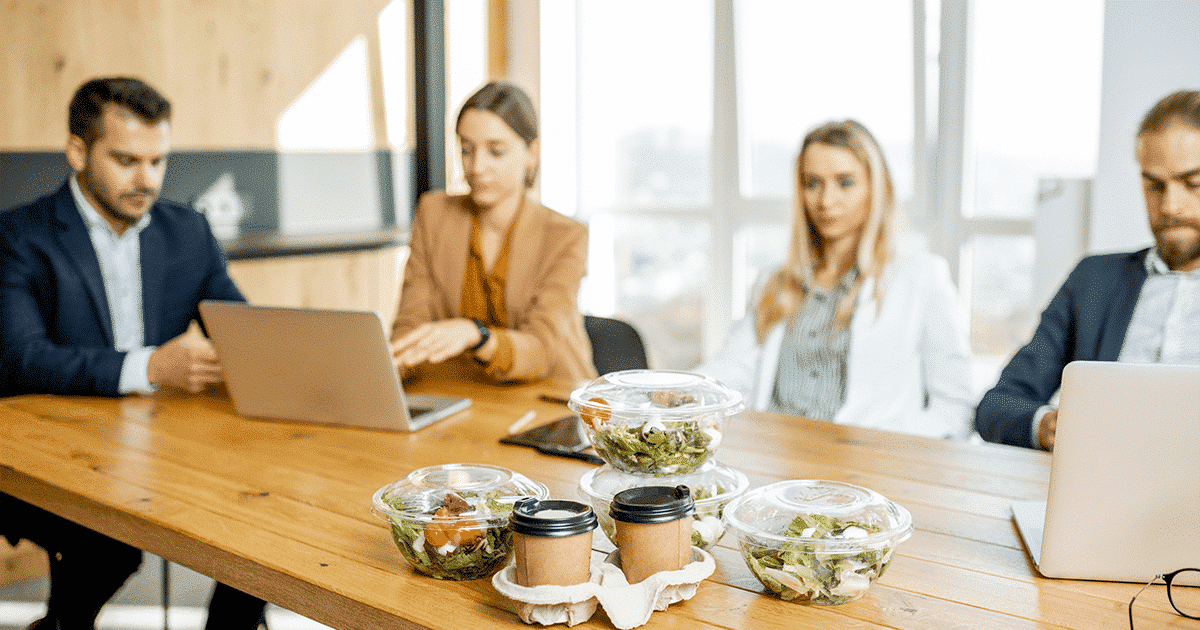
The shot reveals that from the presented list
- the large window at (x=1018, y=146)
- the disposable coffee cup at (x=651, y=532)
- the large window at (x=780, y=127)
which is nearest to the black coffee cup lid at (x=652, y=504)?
the disposable coffee cup at (x=651, y=532)

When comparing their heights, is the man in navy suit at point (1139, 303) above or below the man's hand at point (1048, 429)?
above

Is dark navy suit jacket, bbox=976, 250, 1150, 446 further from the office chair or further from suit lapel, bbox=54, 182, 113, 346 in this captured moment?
suit lapel, bbox=54, 182, 113, 346

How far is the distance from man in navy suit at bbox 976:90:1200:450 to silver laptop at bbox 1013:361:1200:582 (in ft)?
2.08

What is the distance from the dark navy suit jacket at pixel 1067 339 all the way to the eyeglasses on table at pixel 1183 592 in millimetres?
840

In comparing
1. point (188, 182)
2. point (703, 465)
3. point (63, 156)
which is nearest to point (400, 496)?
point (703, 465)

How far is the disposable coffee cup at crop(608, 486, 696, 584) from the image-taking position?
38.3 inches

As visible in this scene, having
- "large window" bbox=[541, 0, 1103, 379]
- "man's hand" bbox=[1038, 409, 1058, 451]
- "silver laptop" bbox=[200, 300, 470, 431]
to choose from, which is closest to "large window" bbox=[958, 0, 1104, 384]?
"large window" bbox=[541, 0, 1103, 379]

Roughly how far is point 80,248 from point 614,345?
50.8 inches

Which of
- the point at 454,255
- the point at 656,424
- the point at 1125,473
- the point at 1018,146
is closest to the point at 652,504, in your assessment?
the point at 656,424

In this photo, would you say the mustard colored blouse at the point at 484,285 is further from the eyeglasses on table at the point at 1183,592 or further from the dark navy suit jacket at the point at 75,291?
the eyeglasses on table at the point at 1183,592

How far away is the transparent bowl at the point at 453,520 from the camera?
3.45ft

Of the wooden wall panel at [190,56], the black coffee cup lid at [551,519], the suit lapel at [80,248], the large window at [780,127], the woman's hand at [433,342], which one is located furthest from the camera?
the large window at [780,127]

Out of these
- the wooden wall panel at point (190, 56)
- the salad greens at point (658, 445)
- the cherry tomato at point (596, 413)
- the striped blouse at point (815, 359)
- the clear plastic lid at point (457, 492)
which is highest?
the wooden wall panel at point (190, 56)

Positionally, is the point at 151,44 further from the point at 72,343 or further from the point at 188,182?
the point at 72,343
